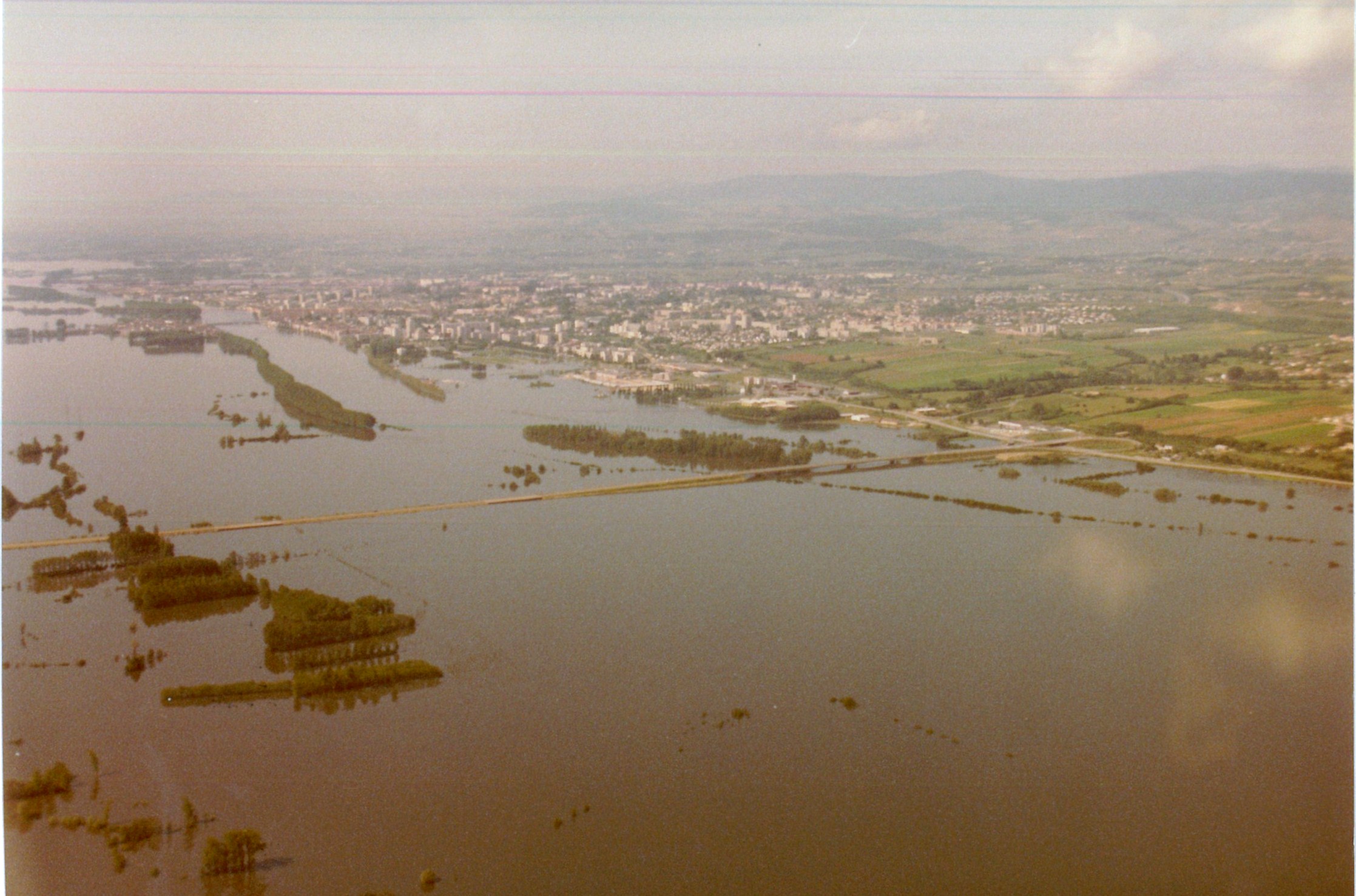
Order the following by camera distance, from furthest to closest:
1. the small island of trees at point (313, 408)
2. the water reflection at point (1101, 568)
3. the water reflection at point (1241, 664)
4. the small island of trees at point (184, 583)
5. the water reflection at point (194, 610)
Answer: the small island of trees at point (313, 408) → the water reflection at point (1101, 568) → the small island of trees at point (184, 583) → the water reflection at point (194, 610) → the water reflection at point (1241, 664)

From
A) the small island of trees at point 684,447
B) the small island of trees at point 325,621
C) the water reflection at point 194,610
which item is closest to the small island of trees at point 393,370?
the small island of trees at point 684,447

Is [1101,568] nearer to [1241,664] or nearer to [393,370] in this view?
[1241,664]

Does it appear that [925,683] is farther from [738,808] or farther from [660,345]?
[660,345]

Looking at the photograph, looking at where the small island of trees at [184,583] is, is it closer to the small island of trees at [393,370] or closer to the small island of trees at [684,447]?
the small island of trees at [684,447]

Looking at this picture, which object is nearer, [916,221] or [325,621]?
[325,621]

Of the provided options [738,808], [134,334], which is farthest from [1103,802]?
[134,334]

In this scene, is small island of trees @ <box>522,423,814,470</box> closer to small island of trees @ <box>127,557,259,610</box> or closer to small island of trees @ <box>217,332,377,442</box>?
small island of trees @ <box>217,332,377,442</box>

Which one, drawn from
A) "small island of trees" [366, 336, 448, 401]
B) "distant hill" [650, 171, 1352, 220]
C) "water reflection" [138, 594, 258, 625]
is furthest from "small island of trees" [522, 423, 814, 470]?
"distant hill" [650, 171, 1352, 220]

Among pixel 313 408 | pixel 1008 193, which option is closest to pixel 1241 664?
pixel 313 408
